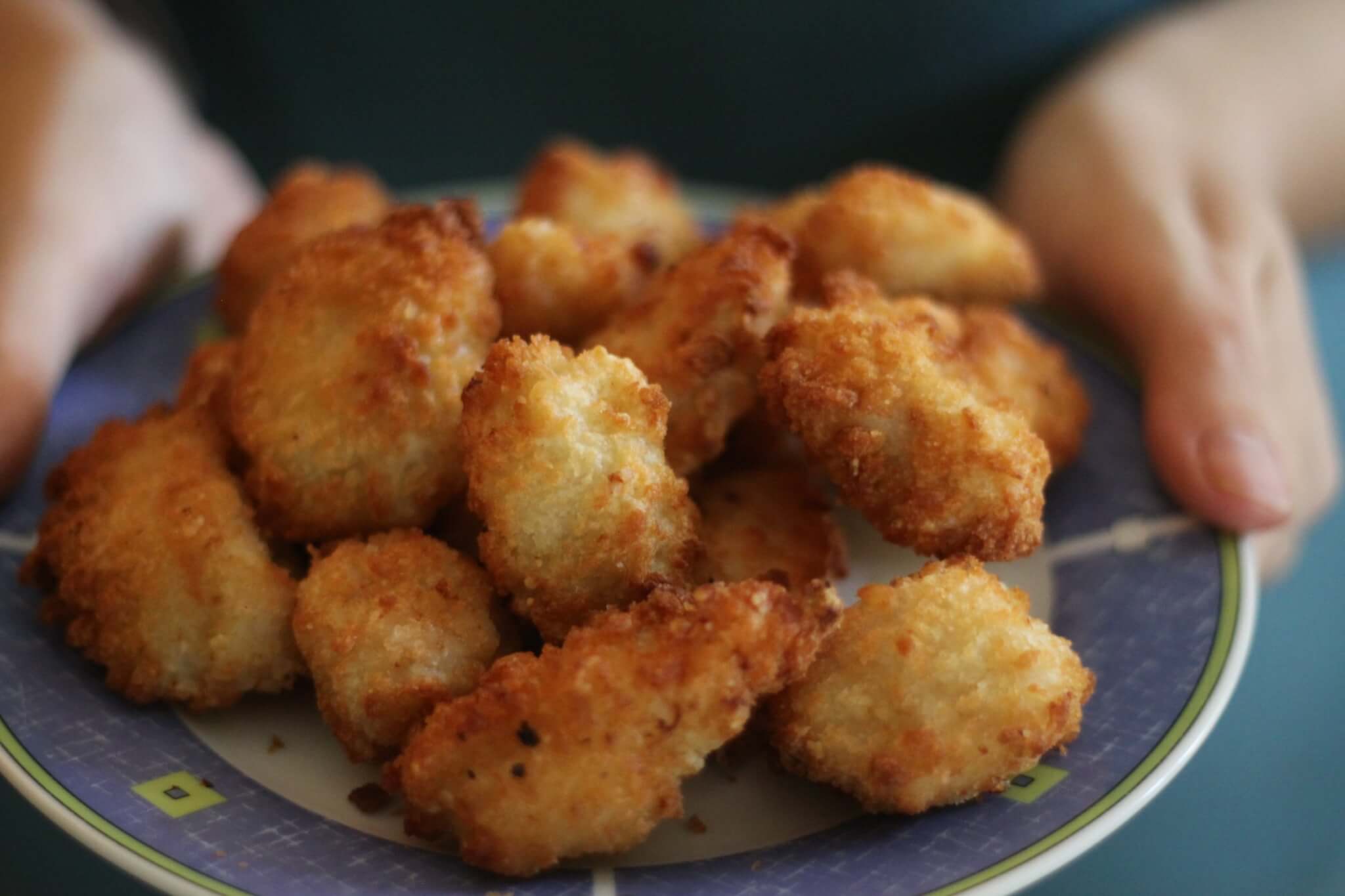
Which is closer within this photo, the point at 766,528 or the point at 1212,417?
the point at 766,528

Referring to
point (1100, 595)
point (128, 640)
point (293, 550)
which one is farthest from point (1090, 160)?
point (128, 640)

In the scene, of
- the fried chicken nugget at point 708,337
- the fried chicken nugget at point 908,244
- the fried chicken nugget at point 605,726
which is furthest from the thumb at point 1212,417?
the fried chicken nugget at point 605,726

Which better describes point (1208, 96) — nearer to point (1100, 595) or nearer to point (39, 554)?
point (1100, 595)

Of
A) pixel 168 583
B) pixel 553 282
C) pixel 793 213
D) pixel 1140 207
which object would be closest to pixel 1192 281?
pixel 1140 207

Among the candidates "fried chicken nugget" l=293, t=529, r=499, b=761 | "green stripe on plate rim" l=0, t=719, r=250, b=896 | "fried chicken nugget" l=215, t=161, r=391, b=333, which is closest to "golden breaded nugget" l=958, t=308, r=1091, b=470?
"fried chicken nugget" l=293, t=529, r=499, b=761

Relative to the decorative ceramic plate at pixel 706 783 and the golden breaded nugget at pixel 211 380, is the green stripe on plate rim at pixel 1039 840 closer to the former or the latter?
the decorative ceramic plate at pixel 706 783

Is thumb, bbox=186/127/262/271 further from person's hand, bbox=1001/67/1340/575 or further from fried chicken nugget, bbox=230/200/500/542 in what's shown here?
person's hand, bbox=1001/67/1340/575

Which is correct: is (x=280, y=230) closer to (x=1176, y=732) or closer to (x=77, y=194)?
(x=77, y=194)
